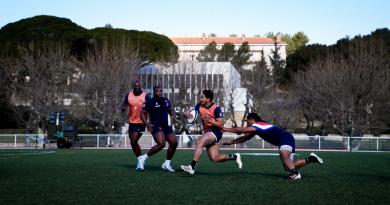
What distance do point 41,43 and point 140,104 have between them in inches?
2183

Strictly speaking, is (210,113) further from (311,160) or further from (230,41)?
(230,41)

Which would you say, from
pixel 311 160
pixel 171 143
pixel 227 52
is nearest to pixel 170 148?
pixel 171 143

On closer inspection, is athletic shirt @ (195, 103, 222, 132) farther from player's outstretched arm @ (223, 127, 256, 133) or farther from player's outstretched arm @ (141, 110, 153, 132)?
player's outstretched arm @ (141, 110, 153, 132)

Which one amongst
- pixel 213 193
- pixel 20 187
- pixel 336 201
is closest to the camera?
pixel 336 201

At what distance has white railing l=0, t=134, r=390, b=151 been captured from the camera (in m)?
38.7

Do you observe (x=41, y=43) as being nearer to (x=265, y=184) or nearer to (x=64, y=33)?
(x=64, y=33)

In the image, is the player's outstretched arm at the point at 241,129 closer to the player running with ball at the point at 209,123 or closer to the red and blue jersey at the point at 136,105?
the player running with ball at the point at 209,123

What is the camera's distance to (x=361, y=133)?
49.6 metres

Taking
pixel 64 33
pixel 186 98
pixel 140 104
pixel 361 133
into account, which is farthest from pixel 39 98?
pixel 140 104

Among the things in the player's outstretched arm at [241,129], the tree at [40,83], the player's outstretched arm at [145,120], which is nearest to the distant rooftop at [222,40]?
the tree at [40,83]

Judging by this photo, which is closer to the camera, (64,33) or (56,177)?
(56,177)

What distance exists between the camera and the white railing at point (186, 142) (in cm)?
3866

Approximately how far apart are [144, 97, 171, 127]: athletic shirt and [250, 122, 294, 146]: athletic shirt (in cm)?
307

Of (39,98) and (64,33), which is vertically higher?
(64,33)
